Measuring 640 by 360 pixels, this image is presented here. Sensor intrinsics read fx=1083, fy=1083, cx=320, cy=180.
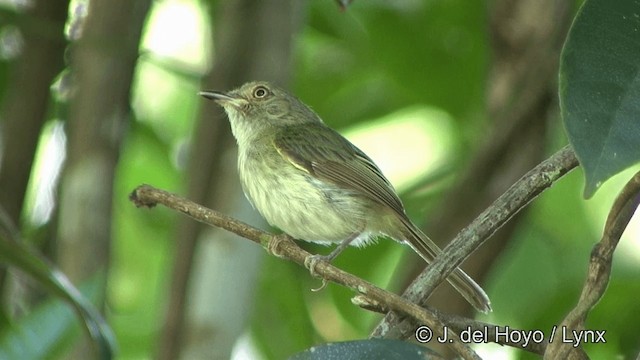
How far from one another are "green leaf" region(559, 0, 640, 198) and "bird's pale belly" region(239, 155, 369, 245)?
7.01ft

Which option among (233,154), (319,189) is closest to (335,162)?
(319,189)

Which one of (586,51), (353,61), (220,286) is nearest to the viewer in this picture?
(586,51)

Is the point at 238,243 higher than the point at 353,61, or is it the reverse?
the point at 353,61

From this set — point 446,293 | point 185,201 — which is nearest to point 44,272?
point 185,201

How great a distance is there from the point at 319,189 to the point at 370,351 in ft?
7.42

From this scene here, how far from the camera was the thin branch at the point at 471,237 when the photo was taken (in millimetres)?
2035

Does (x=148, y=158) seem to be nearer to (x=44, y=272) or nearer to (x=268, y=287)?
(x=268, y=287)

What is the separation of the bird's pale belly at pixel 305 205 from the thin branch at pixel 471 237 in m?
2.03

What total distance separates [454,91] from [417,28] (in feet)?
1.18

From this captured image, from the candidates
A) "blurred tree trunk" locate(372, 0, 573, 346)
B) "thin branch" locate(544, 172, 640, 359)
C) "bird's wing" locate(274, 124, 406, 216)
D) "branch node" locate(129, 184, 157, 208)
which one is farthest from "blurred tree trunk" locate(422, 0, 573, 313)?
"thin branch" locate(544, 172, 640, 359)

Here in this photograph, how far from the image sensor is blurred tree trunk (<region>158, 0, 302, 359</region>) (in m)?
3.64

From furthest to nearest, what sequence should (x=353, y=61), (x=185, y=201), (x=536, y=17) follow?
(x=353, y=61) < (x=536, y=17) < (x=185, y=201)

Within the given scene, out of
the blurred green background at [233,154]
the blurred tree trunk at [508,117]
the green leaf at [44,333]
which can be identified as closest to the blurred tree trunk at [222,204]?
the blurred green background at [233,154]

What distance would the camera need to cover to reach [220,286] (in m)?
3.69
